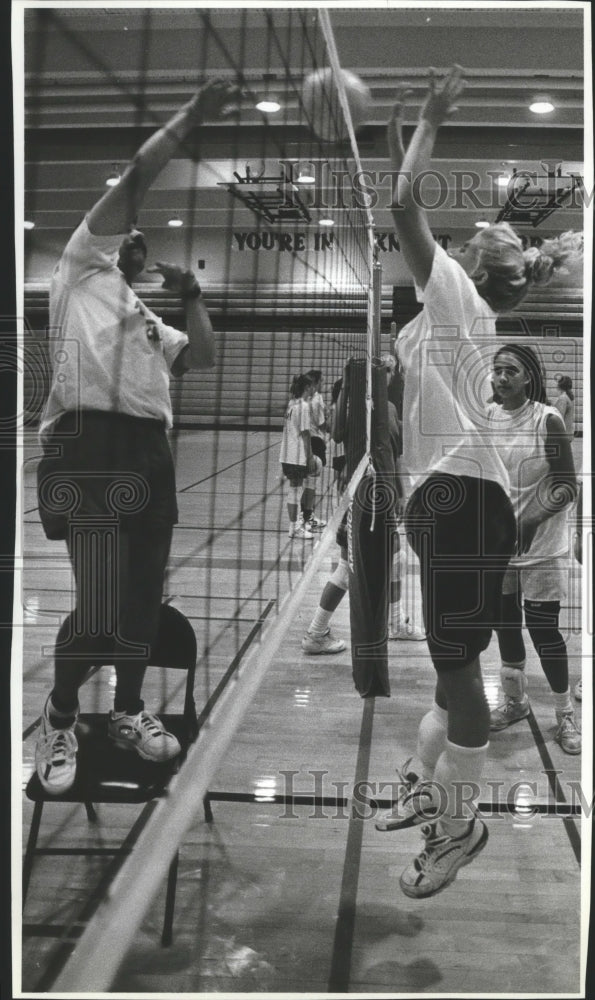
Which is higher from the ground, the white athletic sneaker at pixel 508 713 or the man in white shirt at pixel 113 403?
the man in white shirt at pixel 113 403

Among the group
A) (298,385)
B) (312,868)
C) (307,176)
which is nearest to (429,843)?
(312,868)

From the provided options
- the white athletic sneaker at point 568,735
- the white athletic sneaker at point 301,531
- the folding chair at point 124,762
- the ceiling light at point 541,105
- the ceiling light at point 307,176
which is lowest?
the white athletic sneaker at point 568,735

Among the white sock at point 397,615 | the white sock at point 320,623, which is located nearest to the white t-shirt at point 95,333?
the white sock at point 397,615

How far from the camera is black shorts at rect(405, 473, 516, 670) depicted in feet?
5.75

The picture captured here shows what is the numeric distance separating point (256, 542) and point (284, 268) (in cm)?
645

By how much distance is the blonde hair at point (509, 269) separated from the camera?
1.80 m

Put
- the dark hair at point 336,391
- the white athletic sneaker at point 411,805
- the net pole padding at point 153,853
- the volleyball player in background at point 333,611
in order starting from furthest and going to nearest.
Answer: the volleyball player in background at point 333,611 < the dark hair at point 336,391 < the white athletic sneaker at point 411,805 < the net pole padding at point 153,853

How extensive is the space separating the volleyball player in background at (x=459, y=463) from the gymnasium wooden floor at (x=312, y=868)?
446 mm

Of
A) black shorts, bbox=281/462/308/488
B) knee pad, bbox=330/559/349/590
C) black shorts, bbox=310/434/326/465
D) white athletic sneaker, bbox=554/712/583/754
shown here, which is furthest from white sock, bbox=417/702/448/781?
black shorts, bbox=310/434/326/465

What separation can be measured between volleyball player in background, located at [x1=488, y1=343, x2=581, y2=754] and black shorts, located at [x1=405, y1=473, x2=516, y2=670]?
256 mm

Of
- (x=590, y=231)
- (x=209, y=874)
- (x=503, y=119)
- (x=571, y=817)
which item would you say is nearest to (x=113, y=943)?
(x=209, y=874)

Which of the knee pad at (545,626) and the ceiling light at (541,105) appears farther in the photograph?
the ceiling light at (541,105)

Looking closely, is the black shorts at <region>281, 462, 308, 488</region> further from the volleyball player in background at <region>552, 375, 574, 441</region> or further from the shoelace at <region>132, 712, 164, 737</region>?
the shoelace at <region>132, 712, 164, 737</region>

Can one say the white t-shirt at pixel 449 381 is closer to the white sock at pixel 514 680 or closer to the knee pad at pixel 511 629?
the knee pad at pixel 511 629
